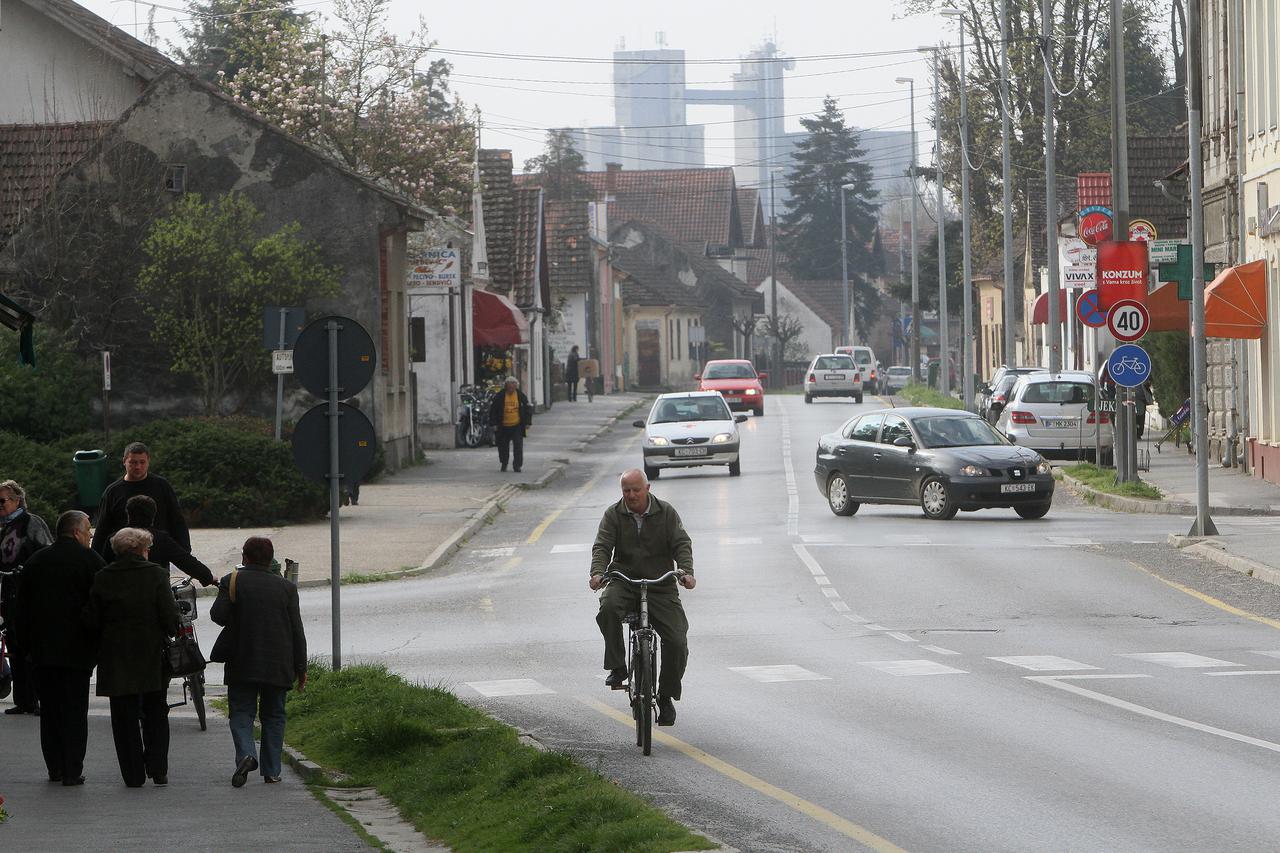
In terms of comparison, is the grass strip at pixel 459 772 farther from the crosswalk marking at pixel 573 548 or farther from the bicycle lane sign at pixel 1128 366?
the bicycle lane sign at pixel 1128 366

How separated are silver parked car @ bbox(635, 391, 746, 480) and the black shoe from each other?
1019 inches

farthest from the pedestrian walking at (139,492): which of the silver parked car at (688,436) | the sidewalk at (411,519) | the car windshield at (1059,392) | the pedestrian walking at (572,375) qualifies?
the pedestrian walking at (572,375)

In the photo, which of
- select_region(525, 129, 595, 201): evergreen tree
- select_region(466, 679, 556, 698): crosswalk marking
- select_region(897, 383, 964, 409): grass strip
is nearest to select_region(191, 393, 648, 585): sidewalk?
select_region(466, 679, 556, 698): crosswalk marking

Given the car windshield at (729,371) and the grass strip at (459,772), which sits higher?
the car windshield at (729,371)

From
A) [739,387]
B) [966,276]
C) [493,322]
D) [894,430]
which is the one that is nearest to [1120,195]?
[894,430]

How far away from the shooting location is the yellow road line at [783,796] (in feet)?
28.0

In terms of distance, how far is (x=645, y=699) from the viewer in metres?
11.1

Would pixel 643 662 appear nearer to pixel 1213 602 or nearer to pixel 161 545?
pixel 161 545

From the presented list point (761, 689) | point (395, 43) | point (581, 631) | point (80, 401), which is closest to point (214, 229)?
point (80, 401)

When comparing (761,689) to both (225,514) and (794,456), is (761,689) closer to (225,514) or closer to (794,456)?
(225,514)

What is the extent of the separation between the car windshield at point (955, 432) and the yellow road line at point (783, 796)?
616 inches

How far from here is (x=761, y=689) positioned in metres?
13.7

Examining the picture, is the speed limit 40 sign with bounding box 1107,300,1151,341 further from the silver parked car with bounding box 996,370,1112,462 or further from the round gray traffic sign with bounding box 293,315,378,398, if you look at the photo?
the round gray traffic sign with bounding box 293,315,378,398

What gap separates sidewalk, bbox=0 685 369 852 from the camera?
29.1 ft
